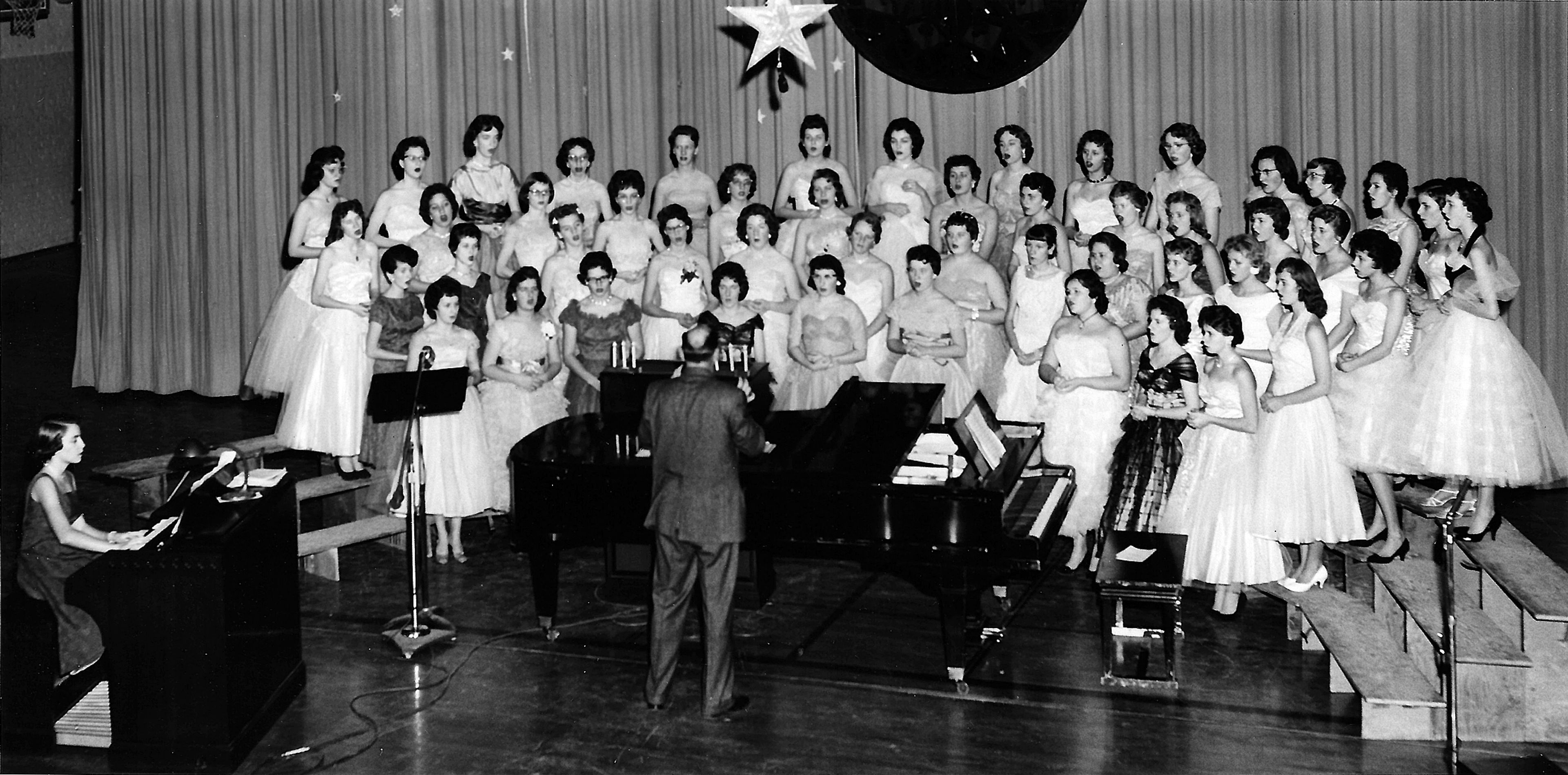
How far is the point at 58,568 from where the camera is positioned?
6129 mm

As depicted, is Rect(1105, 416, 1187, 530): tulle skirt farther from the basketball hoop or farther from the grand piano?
the basketball hoop

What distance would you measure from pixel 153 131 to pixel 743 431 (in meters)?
7.97

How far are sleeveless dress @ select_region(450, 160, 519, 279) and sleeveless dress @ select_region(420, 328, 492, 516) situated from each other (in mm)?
1510

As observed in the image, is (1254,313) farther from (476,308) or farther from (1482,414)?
(476,308)

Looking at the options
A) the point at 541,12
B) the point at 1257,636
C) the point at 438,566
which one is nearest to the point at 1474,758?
the point at 1257,636

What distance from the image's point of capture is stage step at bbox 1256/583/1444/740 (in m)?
5.71

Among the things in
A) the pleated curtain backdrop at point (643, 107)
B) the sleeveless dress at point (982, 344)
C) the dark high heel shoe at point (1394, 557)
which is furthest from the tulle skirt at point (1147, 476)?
the pleated curtain backdrop at point (643, 107)

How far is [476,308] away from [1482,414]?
478 centimetres

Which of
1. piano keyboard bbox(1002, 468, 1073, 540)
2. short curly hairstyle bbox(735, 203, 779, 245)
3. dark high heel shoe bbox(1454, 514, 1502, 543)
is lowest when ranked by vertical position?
dark high heel shoe bbox(1454, 514, 1502, 543)

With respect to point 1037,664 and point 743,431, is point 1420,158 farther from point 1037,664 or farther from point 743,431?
point 743,431

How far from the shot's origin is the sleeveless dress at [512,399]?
810 centimetres

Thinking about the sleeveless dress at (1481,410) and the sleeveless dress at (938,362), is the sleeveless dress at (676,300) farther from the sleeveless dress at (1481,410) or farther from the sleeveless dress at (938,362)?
the sleeveless dress at (1481,410)

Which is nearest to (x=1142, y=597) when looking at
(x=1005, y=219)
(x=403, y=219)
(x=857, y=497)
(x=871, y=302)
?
(x=857, y=497)

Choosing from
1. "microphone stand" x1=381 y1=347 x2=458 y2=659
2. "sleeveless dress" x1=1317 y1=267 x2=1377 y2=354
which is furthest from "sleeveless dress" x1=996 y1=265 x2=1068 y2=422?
"microphone stand" x1=381 y1=347 x2=458 y2=659
